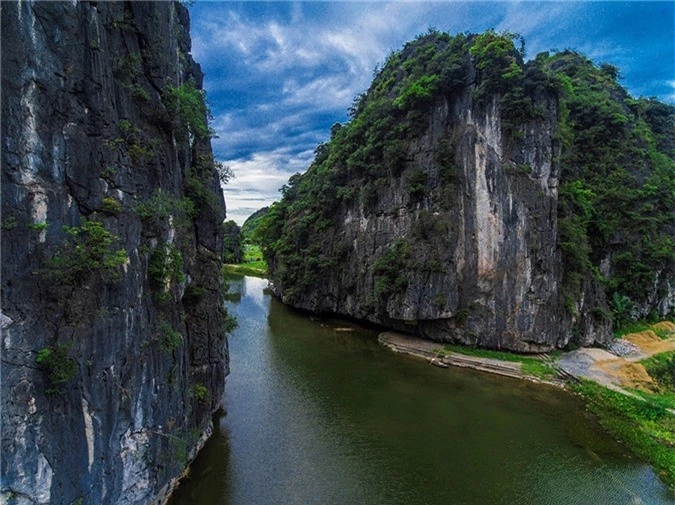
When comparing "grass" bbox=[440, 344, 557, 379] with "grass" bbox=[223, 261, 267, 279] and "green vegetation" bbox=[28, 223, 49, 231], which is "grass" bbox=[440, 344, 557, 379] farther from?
"grass" bbox=[223, 261, 267, 279]

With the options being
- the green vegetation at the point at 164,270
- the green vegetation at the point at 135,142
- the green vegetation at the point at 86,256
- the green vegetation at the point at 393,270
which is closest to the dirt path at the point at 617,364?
the green vegetation at the point at 393,270

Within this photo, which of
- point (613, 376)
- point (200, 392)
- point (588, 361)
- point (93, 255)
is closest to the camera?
point (93, 255)

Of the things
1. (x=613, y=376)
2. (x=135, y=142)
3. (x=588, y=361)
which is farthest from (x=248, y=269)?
(x=135, y=142)

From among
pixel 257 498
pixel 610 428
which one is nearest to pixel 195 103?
pixel 257 498

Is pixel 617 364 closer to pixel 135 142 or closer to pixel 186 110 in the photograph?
pixel 186 110

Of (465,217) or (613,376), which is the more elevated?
(465,217)

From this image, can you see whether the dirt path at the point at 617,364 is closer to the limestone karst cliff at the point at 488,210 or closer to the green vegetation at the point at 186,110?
the limestone karst cliff at the point at 488,210
